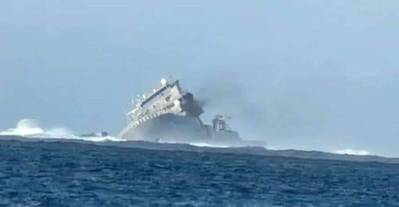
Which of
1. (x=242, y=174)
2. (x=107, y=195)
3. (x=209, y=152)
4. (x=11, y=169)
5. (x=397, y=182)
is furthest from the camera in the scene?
(x=209, y=152)

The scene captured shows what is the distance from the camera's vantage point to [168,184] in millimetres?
93375

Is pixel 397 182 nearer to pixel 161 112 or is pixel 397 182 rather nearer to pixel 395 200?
pixel 395 200

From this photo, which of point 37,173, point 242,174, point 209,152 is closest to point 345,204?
point 37,173

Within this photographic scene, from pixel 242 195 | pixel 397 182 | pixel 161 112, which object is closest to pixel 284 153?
pixel 161 112

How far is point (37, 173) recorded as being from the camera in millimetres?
96500

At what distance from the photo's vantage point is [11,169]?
100500mm

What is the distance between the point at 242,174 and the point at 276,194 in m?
24.9

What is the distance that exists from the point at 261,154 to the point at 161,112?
1345cm

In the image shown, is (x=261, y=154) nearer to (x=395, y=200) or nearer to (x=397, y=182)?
(x=397, y=182)

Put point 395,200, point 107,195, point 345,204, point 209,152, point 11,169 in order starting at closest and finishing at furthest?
point 107,195, point 345,204, point 395,200, point 11,169, point 209,152

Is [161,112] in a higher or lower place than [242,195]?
higher

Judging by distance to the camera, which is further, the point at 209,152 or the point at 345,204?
the point at 209,152

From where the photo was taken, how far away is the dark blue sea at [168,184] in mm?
79312

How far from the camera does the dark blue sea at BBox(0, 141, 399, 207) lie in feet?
260
